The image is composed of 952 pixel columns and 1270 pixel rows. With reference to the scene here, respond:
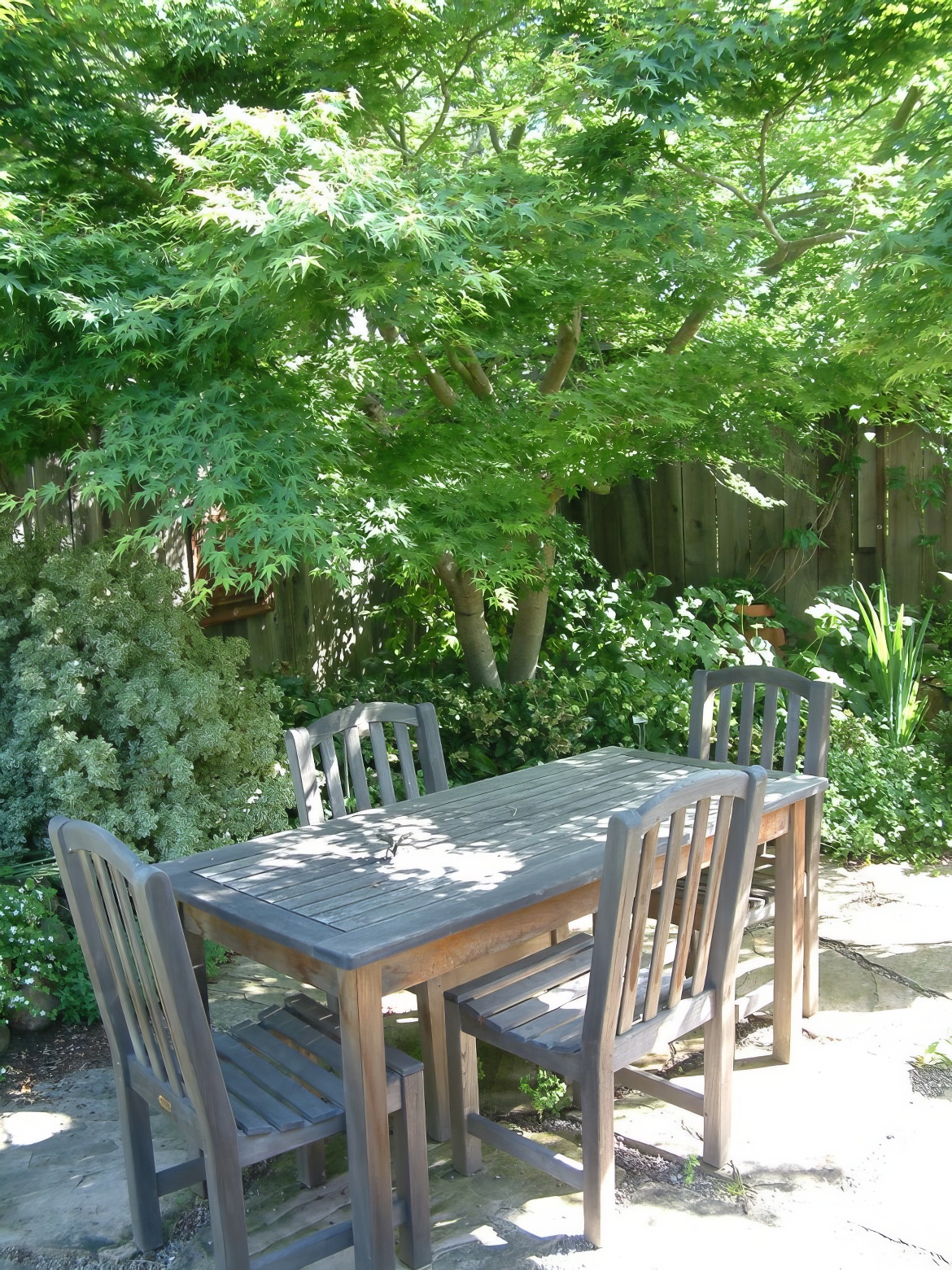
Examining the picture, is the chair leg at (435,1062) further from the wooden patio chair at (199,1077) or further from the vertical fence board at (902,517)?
the vertical fence board at (902,517)

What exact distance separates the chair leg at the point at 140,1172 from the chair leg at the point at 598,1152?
969mm

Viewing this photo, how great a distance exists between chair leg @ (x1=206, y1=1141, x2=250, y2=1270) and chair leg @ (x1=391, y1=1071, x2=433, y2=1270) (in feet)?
1.16

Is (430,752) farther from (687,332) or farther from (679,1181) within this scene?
(687,332)

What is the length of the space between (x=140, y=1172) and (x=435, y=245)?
2413 mm

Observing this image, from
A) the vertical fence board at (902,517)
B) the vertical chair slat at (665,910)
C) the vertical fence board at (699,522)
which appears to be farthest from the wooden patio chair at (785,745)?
the vertical fence board at (699,522)

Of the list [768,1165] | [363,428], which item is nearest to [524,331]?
[363,428]

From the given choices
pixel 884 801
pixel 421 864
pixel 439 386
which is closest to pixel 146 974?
pixel 421 864

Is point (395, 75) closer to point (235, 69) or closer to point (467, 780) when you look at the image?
point (235, 69)

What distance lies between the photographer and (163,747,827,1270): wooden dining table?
80.7 inches

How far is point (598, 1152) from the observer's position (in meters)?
2.21

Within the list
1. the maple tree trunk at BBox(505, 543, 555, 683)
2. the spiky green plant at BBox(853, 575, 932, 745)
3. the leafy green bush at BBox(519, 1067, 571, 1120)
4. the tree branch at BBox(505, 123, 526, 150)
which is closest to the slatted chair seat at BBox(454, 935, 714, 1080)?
the leafy green bush at BBox(519, 1067, 571, 1120)

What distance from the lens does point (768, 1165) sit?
254cm

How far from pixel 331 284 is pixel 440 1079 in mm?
2217

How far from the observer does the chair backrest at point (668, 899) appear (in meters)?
2.14
